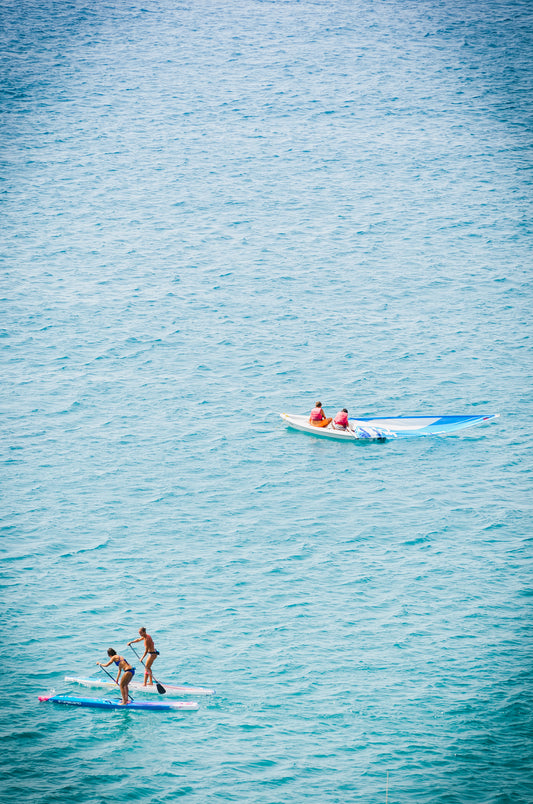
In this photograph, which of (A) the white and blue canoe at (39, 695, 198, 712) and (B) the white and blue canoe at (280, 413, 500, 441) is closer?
(A) the white and blue canoe at (39, 695, 198, 712)

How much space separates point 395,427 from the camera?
43.0 metres

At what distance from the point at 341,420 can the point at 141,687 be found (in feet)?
59.0

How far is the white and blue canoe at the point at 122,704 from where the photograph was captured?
28109mm

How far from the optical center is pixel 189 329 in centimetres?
5544

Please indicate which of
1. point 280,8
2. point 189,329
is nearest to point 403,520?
point 189,329

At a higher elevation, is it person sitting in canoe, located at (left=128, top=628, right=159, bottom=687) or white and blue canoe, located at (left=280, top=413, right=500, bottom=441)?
person sitting in canoe, located at (left=128, top=628, right=159, bottom=687)

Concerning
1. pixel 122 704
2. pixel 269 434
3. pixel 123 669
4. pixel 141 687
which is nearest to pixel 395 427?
pixel 269 434

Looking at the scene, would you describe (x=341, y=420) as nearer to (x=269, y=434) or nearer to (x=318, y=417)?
(x=318, y=417)

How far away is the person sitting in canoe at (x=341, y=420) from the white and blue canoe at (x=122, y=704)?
58.9 feet

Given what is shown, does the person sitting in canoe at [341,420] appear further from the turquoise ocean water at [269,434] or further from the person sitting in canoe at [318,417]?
the turquoise ocean water at [269,434]

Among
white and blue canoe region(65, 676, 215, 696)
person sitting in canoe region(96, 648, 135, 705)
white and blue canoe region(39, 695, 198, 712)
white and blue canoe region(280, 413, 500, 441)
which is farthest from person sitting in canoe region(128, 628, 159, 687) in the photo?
white and blue canoe region(280, 413, 500, 441)

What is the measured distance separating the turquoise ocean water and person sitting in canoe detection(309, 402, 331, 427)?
0.91m

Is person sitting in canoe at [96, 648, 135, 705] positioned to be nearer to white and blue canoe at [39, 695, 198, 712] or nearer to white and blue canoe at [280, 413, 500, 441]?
white and blue canoe at [39, 695, 198, 712]

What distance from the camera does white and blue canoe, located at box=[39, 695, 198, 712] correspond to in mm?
28109
